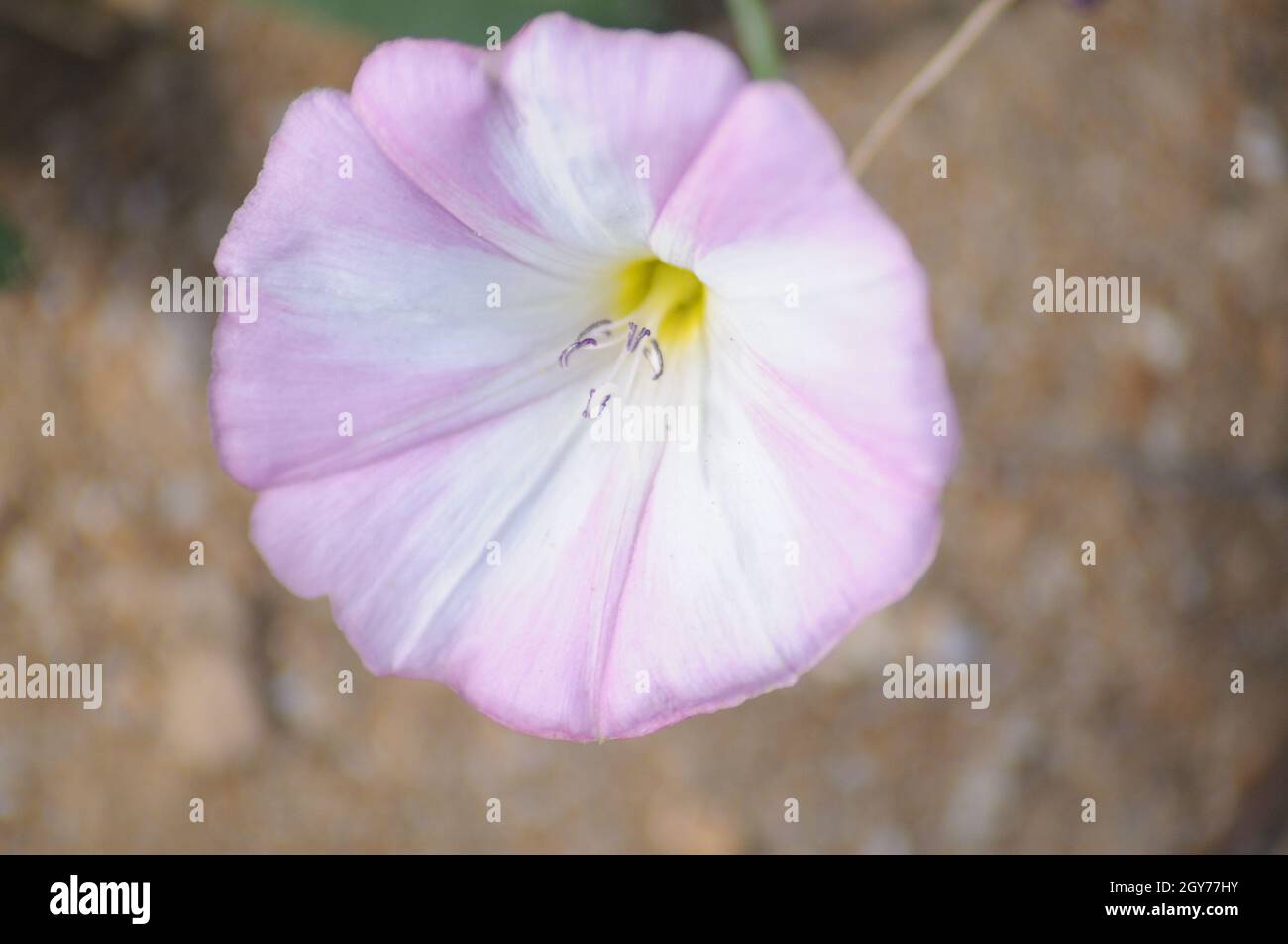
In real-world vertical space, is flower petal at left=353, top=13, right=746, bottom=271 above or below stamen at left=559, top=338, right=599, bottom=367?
above

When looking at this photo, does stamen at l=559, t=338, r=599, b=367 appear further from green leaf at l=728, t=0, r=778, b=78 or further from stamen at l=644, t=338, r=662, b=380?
green leaf at l=728, t=0, r=778, b=78

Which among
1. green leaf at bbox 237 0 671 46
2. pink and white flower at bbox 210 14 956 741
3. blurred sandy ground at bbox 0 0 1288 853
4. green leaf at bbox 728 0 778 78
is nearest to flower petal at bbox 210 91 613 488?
pink and white flower at bbox 210 14 956 741

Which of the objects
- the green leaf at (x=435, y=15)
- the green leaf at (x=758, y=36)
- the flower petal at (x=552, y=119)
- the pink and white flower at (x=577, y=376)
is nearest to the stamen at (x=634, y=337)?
the pink and white flower at (x=577, y=376)

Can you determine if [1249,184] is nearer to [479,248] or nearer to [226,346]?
[479,248]

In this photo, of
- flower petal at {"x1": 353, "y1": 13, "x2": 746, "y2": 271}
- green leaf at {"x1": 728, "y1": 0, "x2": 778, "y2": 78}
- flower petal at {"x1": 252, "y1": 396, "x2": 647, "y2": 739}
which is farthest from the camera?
green leaf at {"x1": 728, "y1": 0, "x2": 778, "y2": 78}

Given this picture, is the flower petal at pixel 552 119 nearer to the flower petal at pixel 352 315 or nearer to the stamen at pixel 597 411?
the flower petal at pixel 352 315

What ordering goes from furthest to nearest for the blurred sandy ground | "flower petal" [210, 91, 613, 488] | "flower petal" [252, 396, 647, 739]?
the blurred sandy ground → "flower petal" [252, 396, 647, 739] → "flower petal" [210, 91, 613, 488]
